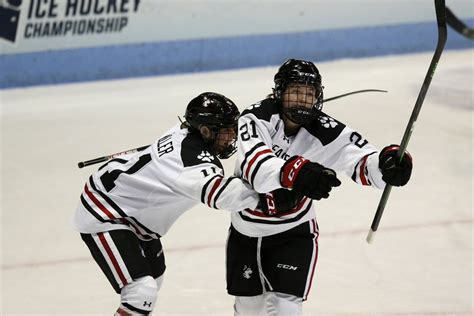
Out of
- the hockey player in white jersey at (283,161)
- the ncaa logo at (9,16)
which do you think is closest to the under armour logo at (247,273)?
the hockey player in white jersey at (283,161)

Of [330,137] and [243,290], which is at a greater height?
[330,137]

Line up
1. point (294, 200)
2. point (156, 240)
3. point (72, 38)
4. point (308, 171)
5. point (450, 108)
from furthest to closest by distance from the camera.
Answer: point (72, 38)
point (450, 108)
point (156, 240)
point (294, 200)
point (308, 171)

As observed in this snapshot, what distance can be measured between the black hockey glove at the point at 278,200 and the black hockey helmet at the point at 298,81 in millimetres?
288

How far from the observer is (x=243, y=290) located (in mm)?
3518

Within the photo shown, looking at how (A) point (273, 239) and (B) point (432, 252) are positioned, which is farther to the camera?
(B) point (432, 252)

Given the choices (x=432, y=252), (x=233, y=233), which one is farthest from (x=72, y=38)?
(x=233, y=233)

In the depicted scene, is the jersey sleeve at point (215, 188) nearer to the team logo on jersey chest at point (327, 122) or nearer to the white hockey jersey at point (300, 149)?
the white hockey jersey at point (300, 149)

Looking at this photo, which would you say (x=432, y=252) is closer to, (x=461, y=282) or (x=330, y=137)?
(x=461, y=282)

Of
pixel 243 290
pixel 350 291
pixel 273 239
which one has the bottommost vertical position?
pixel 350 291

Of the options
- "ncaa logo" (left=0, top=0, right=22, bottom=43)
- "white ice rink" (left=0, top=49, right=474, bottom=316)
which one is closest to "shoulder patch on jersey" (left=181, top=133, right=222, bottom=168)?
"white ice rink" (left=0, top=49, right=474, bottom=316)

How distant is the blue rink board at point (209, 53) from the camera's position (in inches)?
317

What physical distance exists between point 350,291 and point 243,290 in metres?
1.08

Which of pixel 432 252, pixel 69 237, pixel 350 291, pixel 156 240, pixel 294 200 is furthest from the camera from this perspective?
pixel 69 237

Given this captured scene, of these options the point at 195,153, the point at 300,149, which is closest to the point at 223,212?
the point at 300,149
